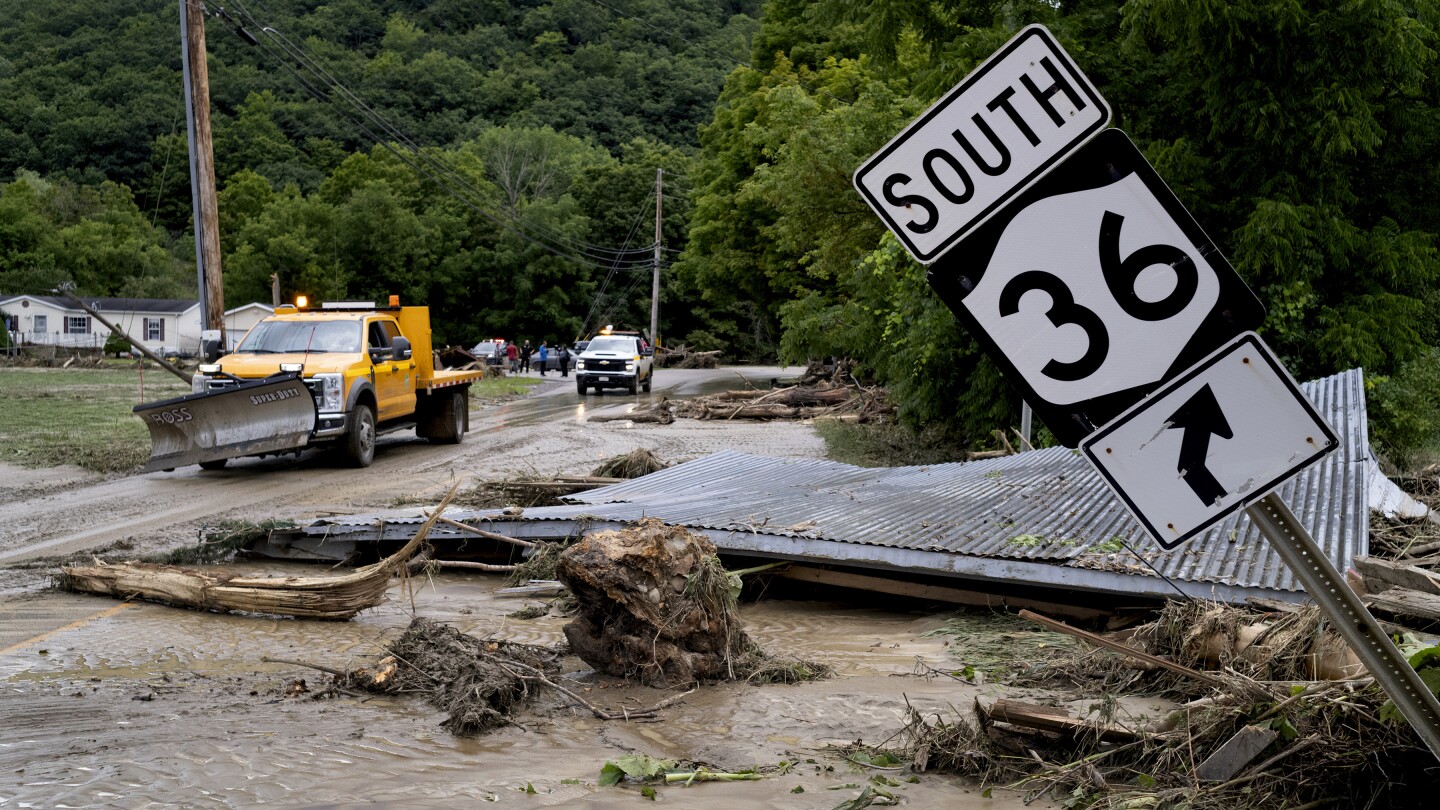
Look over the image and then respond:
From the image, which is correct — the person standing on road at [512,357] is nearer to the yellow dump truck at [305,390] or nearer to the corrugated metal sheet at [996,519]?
the yellow dump truck at [305,390]

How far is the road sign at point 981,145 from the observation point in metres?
3.13

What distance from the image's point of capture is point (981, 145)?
318 cm

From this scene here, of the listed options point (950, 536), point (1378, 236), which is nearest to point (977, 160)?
point (950, 536)

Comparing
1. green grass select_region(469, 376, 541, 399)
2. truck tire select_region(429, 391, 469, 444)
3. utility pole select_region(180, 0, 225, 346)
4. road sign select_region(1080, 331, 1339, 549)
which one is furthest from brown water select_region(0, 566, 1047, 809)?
green grass select_region(469, 376, 541, 399)

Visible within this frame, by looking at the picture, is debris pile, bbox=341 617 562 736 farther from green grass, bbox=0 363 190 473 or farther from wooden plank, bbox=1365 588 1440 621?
green grass, bbox=0 363 190 473

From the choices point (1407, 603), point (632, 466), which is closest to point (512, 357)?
point (632, 466)

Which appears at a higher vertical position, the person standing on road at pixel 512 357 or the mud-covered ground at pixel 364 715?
the person standing on road at pixel 512 357

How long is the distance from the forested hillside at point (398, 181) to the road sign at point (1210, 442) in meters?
71.5

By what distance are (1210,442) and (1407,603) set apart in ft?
8.61

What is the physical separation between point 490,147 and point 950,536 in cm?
9620

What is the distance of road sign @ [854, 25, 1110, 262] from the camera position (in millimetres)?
3133

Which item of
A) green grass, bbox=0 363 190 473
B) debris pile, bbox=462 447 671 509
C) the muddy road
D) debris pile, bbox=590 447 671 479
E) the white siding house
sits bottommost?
debris pile, bbox=462 447 671 509

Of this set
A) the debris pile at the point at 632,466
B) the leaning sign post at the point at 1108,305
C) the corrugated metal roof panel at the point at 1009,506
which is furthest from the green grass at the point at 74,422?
the leaning sign post at the point at 1108,305

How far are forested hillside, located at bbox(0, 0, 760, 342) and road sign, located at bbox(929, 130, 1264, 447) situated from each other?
71131 millimetres
